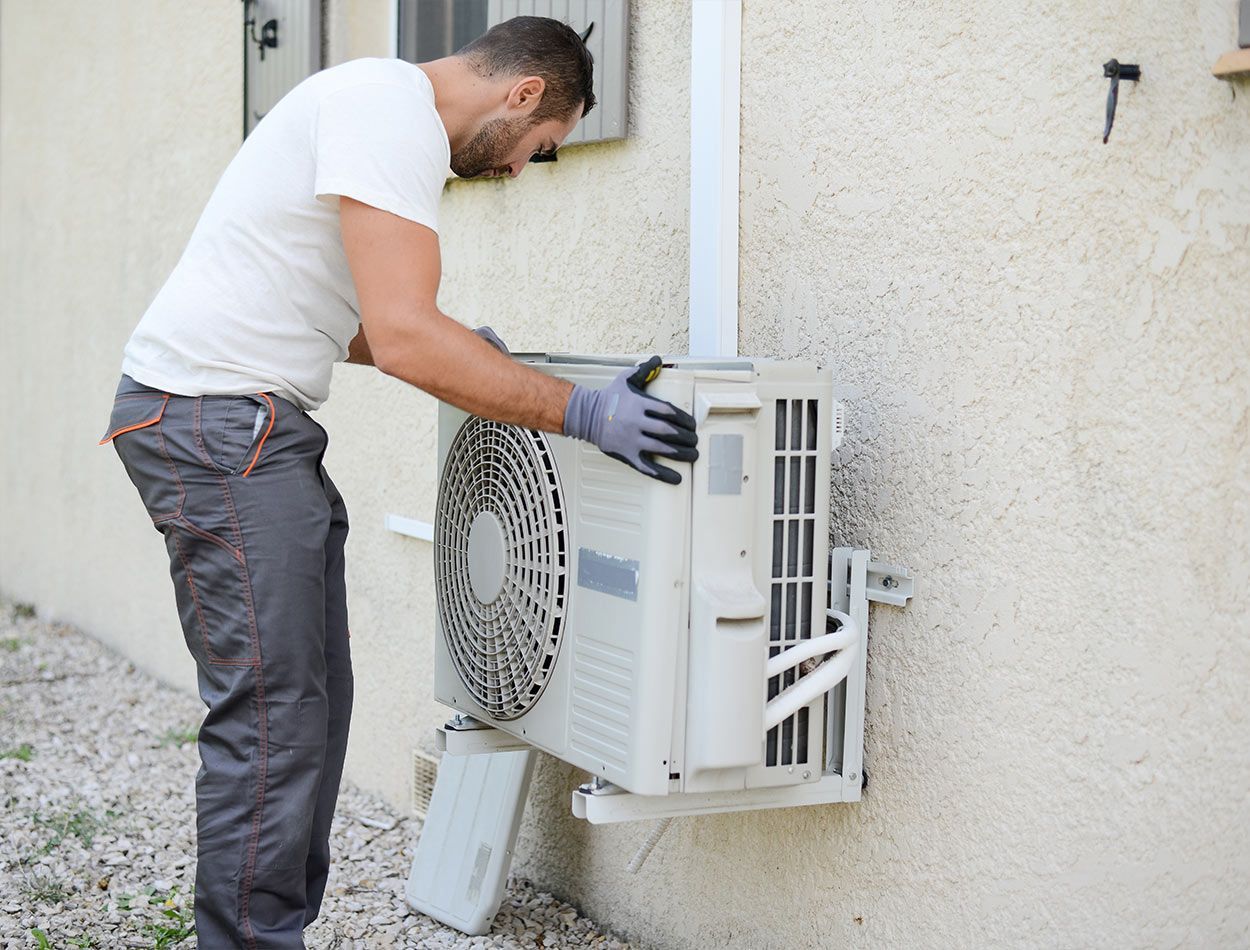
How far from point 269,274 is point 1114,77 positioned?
143 cm

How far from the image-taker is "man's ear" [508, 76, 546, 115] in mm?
2459

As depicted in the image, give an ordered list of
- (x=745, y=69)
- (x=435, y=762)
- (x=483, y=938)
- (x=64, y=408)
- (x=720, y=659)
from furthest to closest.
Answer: (x=64, y=408) → (x=435, y=762) → (x=483, y=938) → (x=745, y=69) → (x=720, y=659)

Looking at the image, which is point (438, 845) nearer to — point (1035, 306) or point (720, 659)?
point (720, 659)

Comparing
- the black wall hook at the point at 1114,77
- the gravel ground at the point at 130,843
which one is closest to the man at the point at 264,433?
the gravel ground at the point at 130,843

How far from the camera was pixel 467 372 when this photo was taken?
217 cm

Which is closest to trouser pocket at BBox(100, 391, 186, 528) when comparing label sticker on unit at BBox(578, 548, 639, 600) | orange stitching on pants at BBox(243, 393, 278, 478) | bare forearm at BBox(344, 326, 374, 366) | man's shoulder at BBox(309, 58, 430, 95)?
orange stitching on pants at BBox(243, 393, 278, 478)

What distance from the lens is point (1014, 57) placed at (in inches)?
85.5

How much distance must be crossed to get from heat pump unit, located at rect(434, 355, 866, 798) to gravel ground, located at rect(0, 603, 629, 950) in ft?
3.19

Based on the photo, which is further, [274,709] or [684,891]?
[684,891]

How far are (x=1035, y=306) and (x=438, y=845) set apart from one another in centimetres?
197

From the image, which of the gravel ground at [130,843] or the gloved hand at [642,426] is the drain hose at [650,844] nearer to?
A: the gravel ground at [130,843]

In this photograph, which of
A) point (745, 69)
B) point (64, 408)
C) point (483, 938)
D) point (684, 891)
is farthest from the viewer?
point (64, 408)

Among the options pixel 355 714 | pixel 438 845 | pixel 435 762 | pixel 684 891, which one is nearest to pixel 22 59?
pixel 355 714

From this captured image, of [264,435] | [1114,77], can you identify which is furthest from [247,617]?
[1114,77]
